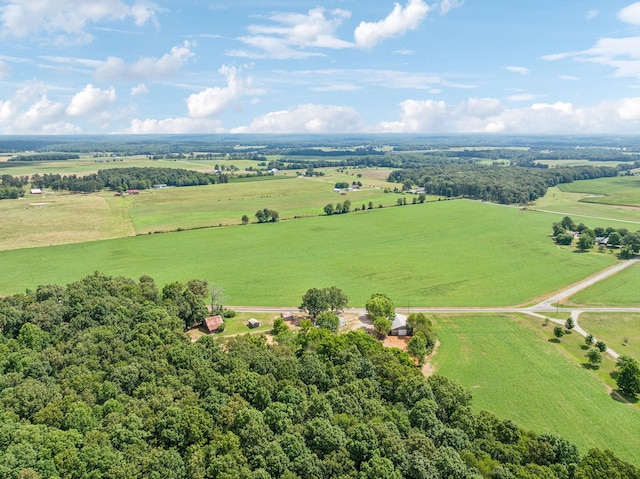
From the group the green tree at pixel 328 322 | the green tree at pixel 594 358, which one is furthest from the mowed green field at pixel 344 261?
the green tree at pixel 594 358

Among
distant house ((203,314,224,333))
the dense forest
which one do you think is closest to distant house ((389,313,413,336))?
the dense forest

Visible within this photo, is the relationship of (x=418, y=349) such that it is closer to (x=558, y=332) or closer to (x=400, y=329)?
(x=400, y=329)

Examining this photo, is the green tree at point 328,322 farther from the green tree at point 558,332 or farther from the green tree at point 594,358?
the green tree at point 594,358

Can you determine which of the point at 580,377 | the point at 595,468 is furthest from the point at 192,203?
the point at 595,468

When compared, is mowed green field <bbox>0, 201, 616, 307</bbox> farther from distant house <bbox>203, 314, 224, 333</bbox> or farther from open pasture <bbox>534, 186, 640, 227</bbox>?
open pasture <bbox>534, 186, 640, 227</bbox>

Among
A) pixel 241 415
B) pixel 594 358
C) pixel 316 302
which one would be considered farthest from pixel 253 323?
pixel 594 358

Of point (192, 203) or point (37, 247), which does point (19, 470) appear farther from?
point (192, 203)

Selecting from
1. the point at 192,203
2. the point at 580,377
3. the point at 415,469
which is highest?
the point at 192,203
